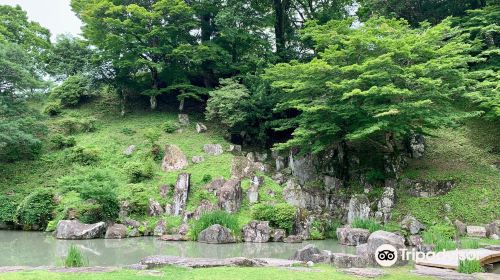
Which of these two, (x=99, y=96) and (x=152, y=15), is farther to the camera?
(x=99, y=96)

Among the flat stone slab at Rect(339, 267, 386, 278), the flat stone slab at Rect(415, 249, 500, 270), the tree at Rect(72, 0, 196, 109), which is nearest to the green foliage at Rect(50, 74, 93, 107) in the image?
the tree at Rect(72, 0, 196, 109)

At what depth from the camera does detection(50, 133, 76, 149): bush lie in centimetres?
2167

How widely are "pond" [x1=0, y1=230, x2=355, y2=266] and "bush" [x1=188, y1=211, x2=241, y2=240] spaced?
501mm

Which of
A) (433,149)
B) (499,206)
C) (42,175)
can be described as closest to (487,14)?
(433,149)

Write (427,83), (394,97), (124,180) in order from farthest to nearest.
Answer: (124,180) → (394,97) → (427,83)

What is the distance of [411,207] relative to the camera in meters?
16.1

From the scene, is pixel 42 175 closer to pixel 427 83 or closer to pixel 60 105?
pixel 60 105

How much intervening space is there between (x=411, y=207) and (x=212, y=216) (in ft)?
25.0

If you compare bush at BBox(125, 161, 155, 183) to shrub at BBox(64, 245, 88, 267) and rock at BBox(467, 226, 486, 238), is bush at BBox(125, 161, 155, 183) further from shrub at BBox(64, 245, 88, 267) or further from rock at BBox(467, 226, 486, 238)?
rock at BBox(467, 226, 486, 238)

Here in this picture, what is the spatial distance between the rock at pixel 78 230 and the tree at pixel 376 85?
813cm

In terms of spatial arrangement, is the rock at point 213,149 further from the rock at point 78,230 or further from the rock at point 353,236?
the rock at point 353,236

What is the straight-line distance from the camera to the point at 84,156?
797 inches

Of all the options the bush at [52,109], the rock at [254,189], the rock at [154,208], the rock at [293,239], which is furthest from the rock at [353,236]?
the bush at [52,109]

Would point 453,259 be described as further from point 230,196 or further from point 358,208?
point 230,196
